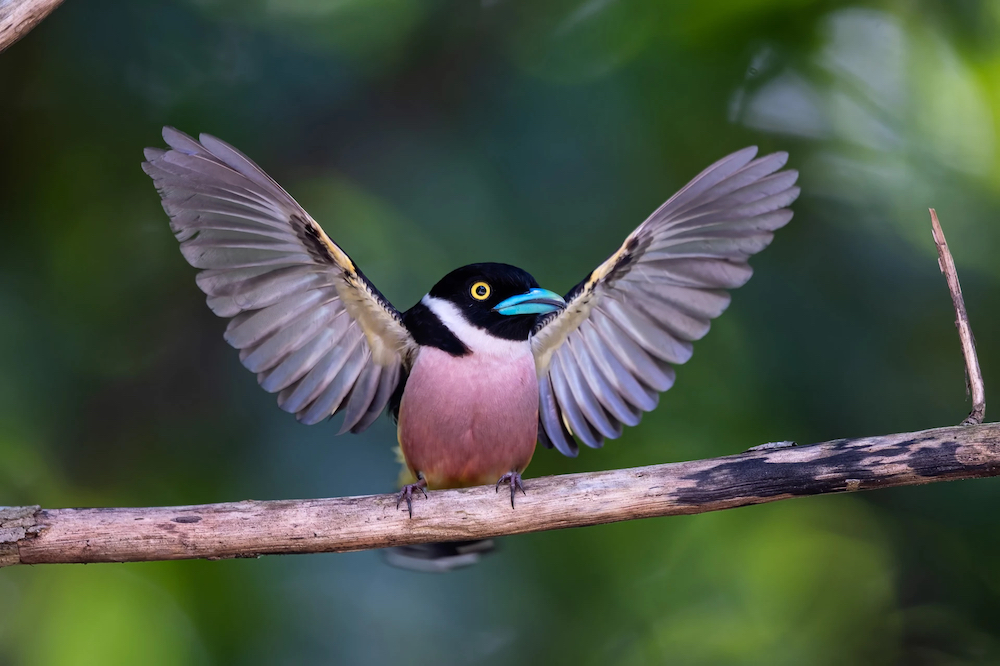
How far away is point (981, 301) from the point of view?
4.46 metres

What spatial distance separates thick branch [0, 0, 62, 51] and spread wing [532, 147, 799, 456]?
6.84 ft

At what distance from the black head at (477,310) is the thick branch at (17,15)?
1.65m

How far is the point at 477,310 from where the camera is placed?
3.18m

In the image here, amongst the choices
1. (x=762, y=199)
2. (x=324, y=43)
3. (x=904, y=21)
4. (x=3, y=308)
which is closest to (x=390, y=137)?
(x=324, y=43)

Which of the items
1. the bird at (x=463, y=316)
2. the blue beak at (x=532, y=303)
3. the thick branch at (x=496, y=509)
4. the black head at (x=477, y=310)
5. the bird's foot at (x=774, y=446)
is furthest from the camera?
the black head at (x=477, y=310)

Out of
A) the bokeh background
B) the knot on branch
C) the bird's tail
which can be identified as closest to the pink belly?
the bird's tail

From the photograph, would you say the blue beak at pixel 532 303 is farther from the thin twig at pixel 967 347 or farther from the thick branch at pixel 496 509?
the thin twig at pixel 967 347

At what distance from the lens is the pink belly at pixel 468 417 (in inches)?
118

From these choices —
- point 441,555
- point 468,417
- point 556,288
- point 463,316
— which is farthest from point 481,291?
point 556,288

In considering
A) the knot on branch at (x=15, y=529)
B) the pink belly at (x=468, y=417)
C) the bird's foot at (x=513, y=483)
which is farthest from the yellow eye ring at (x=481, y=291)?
the knot on branch at (x=15, y=529)

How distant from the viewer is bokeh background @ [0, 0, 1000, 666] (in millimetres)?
4414

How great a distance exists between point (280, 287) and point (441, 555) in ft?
4.43

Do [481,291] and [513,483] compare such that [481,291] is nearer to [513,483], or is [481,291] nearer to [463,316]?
[463,316]

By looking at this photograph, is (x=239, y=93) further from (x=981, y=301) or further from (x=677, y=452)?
(x=981, y=301)
